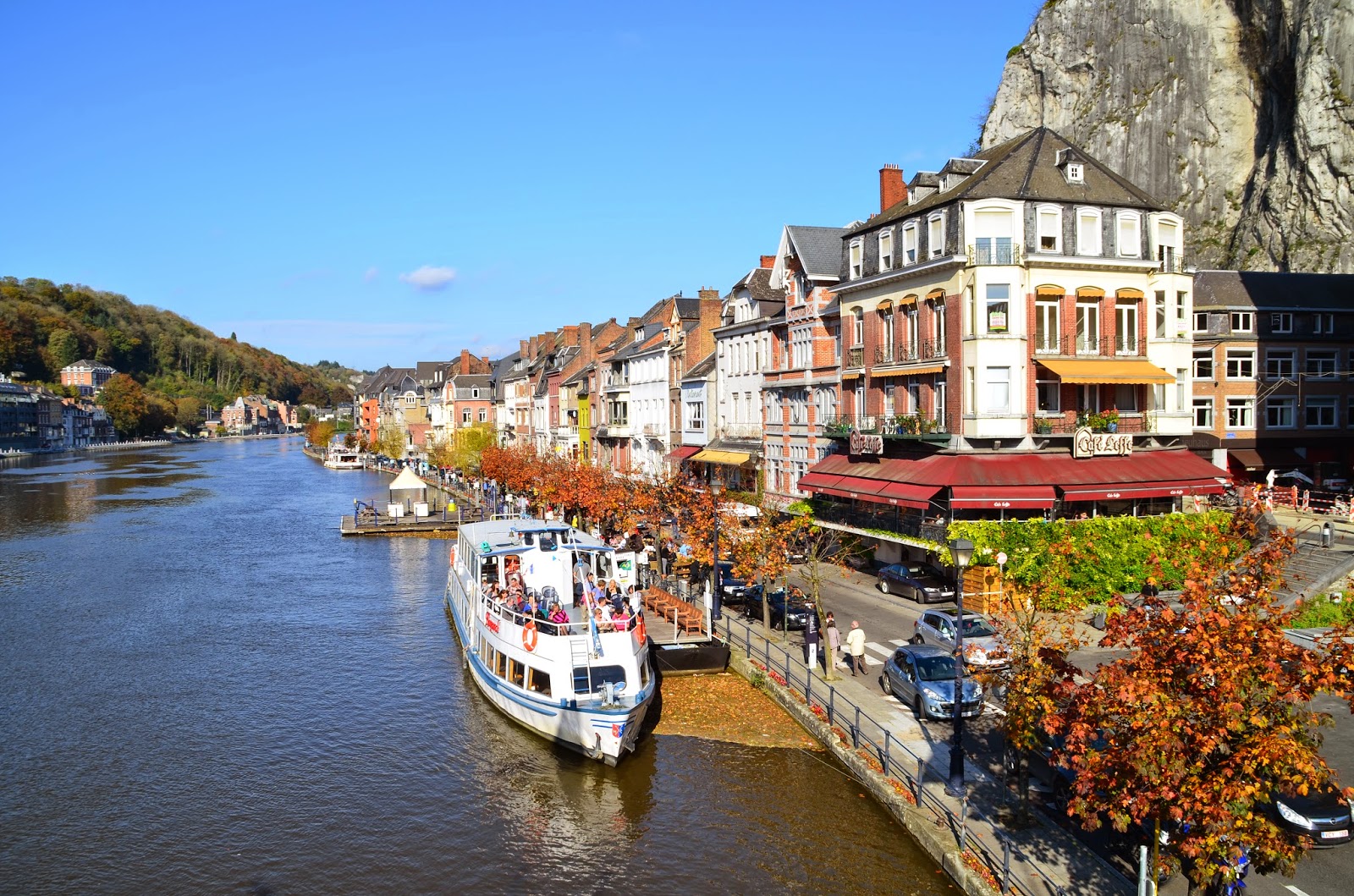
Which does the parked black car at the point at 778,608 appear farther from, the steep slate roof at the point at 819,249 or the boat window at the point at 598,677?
the steep slate roof at the point at 819,249

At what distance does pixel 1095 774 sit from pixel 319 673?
28026mm

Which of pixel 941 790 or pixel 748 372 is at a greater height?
pixel 748 372

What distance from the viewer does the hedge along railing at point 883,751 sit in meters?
16.9

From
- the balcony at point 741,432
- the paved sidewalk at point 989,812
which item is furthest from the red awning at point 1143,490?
the balcony at point 741,432

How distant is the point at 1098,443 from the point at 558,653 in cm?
2545

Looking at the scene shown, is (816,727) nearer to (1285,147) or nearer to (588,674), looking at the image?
(588,674)

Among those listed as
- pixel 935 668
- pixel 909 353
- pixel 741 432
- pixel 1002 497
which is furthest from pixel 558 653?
pixel 741 432

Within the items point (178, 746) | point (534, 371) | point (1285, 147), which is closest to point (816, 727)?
point (178, 746)

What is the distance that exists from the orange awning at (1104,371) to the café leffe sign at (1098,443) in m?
2.11

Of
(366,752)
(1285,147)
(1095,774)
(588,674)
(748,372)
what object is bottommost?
(366,752)

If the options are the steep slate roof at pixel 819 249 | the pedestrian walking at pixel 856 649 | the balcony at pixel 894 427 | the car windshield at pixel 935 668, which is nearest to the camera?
the car windshield at pixel 935 668

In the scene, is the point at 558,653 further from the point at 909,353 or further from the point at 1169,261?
the point at 1169,261

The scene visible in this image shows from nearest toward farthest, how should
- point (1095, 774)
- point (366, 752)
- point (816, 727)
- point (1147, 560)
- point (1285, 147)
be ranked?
1. point (1095, 774)
2. point (816, 727)
3. point (366, 752)
4. point (1147, 560)
5. point (1285, 147)

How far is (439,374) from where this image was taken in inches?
6845
